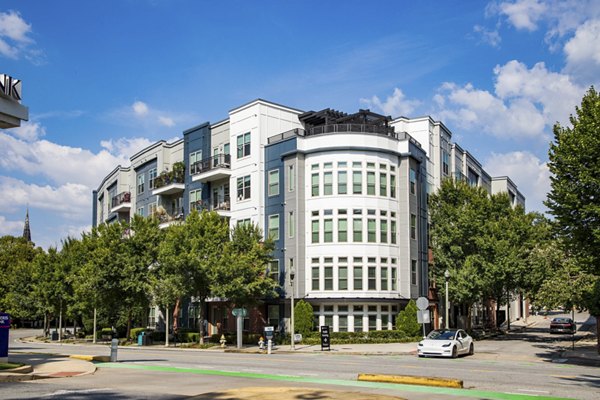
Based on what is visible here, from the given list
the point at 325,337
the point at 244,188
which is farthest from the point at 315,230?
the point at 325,337

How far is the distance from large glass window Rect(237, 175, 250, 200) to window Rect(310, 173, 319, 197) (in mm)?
6115

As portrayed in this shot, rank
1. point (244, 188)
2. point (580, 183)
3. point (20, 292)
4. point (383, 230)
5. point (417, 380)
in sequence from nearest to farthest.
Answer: point (417, 380) → point (580, 183) → point (383, 230) → point (244, 188) → point (20, 292)

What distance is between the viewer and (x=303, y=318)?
4591 cm

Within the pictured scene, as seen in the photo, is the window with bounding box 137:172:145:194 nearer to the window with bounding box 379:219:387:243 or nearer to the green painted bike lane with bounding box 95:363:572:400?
the window with bounding box 379:219:387:243

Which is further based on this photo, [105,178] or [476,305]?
[105,178]

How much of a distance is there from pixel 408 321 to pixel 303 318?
7.48m

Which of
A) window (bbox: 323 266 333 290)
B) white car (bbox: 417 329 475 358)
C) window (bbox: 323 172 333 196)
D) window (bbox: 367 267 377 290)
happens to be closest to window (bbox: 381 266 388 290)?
window (bbox: 367 267 377 290)

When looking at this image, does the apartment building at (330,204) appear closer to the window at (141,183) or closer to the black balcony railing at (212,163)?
the black balcony railing at (212,163)

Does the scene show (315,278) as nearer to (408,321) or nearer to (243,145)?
(408,321)

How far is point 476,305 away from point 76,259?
133 ft

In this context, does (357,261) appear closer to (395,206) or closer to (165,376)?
(395,206)

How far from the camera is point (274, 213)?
1973 inches

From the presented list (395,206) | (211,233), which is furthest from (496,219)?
(211,233)

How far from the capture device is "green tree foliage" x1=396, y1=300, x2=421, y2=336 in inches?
1838
